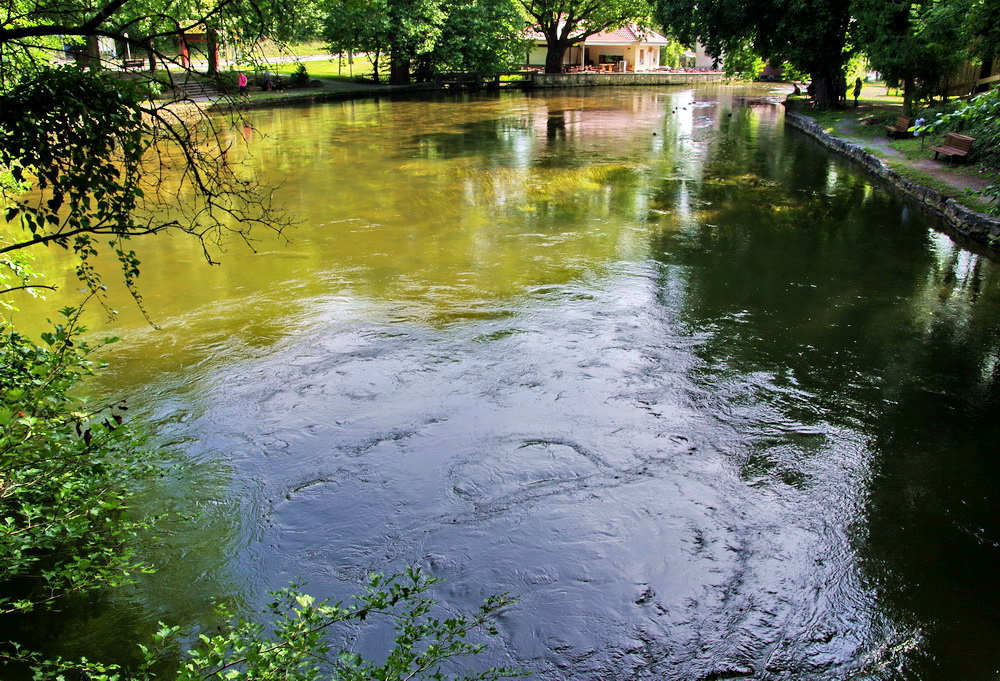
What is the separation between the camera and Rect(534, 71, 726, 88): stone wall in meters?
44.7

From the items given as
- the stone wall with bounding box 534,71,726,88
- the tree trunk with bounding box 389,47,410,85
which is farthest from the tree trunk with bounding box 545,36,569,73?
the tree trunk with bounding box 389,47,410,85

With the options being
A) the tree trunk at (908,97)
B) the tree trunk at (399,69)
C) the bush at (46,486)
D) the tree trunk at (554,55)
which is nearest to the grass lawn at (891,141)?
the tree trunk at (908,97)

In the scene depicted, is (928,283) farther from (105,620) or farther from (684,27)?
(684,27)

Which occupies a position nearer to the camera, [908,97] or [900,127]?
[900,127]

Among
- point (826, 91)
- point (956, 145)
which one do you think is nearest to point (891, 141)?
point (956, 145)

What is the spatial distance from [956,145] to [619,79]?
36290 millimetres

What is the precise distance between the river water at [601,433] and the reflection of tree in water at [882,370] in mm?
31

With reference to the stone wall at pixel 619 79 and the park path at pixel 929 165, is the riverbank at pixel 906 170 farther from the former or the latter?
the stone wall at pixel 619 79

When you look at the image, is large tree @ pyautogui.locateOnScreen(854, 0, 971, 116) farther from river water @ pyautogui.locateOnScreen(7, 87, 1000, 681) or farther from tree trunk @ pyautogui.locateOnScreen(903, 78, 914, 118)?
river water @ pyautogui.locateOnScreen(7, 87, 1000, 681)

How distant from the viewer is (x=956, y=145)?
48.6 feet

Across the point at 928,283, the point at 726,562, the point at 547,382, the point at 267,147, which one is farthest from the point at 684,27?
the point at 726,562

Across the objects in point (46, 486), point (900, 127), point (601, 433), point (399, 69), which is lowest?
point (601, 433)

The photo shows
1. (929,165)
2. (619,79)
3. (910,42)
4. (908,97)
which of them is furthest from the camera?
(619,79)

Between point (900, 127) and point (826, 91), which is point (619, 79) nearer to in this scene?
point (826, 91)
